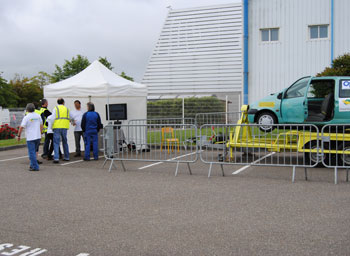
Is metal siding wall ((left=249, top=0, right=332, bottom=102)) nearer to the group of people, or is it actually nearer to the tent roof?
the tent roof

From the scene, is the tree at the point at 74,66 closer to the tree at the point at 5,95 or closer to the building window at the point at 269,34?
the tree at the point at 5,95

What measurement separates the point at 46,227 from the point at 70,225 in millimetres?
308

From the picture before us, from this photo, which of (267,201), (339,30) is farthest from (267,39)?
(267,201)

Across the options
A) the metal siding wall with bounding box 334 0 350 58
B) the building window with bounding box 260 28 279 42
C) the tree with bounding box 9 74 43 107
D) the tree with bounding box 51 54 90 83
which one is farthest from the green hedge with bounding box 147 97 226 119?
the tree with bounding box 9 74 43 107

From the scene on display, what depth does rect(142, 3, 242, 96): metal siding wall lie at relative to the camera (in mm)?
34125

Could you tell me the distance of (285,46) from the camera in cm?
2117

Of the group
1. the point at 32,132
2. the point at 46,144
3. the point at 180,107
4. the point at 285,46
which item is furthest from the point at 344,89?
the point at 285,46

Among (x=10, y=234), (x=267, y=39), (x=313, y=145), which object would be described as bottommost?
(x=10, y=234)

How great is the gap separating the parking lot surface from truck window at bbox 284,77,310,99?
2270 millimetres

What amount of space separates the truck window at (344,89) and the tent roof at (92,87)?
681cm

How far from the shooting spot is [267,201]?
6.71m

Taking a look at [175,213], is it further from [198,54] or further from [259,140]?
[198,54]

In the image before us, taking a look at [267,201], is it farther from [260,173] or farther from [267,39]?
[267,39]

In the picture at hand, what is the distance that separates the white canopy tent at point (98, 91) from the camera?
13.1m
